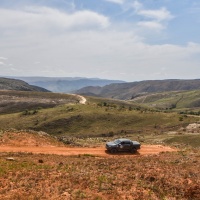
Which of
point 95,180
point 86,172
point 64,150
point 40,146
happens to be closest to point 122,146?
point 64,150

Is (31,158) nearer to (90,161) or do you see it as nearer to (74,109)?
(90,161)

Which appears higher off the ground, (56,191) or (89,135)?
(56,191)

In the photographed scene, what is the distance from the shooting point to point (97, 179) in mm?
26922

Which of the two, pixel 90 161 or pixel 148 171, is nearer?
pixel 148 171

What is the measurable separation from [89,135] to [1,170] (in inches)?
2955

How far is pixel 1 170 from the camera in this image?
27578 mm

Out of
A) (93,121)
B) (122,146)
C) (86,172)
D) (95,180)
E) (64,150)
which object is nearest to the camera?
(95,180)

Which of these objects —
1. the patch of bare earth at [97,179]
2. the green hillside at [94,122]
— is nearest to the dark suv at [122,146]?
the patch of bare earth at [97,179]

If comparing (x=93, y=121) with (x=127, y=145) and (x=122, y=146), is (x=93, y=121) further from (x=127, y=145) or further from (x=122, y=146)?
(x=122, y=146)

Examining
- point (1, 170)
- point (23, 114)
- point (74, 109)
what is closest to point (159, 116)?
point (74, 109)

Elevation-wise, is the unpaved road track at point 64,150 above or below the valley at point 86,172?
below

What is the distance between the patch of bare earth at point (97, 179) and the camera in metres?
24.0

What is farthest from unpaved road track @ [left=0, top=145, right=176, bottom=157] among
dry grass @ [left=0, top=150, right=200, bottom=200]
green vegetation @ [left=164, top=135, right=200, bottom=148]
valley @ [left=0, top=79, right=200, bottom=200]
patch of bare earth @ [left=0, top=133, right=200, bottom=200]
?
green vegetation @ [left=164, top=135, right=200, bottom=148]

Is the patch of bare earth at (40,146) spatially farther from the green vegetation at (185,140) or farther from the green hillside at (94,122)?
the green hillside at (94,122)
